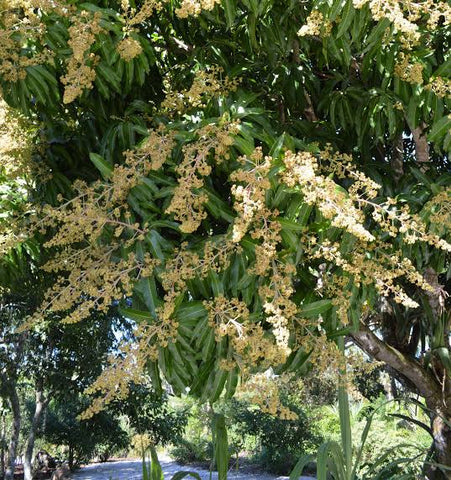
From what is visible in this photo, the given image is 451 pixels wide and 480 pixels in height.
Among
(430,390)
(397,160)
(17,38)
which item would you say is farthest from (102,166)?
(430,390)

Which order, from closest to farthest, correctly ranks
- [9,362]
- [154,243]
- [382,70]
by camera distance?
1. [154,243]
2. [382,70]
3. [9,362]

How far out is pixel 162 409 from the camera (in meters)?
6.76

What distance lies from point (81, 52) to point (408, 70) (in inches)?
36.1

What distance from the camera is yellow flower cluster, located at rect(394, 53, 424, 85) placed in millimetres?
1786

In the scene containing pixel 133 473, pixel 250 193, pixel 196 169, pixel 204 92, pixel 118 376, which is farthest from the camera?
pixel 133 473

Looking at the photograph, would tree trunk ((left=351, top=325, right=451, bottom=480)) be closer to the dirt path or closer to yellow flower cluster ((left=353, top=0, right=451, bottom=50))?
yellow flower cluster ((left=353, top=0, right=451, bottom=50))

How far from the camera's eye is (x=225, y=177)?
81.4 inches

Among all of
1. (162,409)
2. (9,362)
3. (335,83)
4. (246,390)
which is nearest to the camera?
(246,390)

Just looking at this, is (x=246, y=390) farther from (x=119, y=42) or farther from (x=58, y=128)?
(x=58, y=128)

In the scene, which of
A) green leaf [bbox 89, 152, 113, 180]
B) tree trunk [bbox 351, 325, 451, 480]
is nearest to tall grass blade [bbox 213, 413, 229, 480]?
green leaf [bbox 89, 152, 113, 180]

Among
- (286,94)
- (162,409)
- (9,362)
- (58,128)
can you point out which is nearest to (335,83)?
(286,94)

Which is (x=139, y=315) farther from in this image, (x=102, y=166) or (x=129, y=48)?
(x=129, y=48)

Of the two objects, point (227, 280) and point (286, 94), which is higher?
point (286, 94)

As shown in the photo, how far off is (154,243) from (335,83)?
989 millimetres
